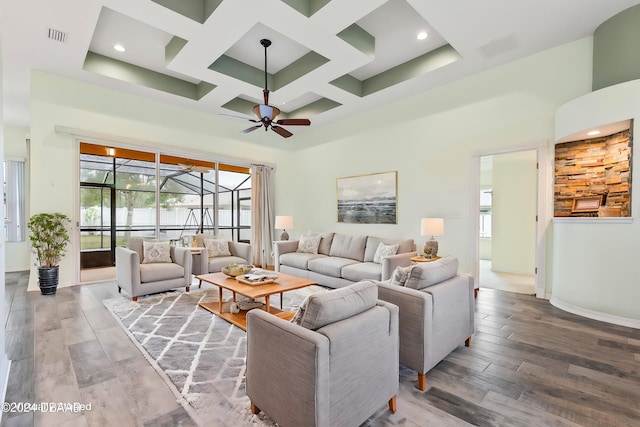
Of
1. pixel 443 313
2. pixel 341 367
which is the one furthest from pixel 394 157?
pixel 341 367

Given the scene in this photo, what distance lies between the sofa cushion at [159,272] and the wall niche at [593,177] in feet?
18.0

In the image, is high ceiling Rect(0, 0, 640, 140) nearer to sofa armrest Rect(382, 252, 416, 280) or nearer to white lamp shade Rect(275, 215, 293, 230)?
white lamp shade Rect(275, 215, 293, 230)

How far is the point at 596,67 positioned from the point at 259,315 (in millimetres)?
4891

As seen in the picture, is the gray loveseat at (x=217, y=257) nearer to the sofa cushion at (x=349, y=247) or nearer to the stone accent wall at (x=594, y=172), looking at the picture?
the sofa cushion at (x=349, y=247)

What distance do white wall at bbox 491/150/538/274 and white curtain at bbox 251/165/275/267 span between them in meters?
5.08

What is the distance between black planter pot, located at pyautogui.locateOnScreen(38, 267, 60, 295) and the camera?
4.25 meters

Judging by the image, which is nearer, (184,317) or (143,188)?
(184,317)

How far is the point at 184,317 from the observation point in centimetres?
344

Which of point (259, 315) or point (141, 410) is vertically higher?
point (259, 315)

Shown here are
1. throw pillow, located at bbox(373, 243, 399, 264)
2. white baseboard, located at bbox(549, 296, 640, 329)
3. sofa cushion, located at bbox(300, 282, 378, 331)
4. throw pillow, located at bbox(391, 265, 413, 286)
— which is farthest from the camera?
throw pillow, located at bbox(373, 243, 399, 264)

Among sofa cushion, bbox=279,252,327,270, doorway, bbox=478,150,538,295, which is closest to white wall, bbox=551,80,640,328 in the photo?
doorway, bbox=478,150,538,295

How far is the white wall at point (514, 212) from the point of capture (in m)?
5.81

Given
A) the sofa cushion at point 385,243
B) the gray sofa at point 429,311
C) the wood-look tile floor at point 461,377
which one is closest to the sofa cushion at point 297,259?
the sofa cushion at point 385,243

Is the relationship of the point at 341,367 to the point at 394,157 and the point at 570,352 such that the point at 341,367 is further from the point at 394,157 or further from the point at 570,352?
the point at 394,157
